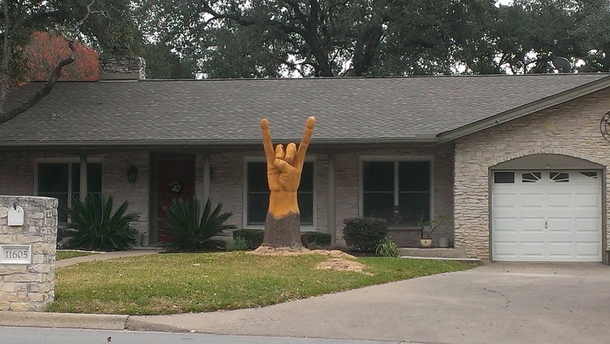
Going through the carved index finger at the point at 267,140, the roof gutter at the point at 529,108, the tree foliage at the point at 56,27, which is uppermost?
the tree foliage at the point at 56,27

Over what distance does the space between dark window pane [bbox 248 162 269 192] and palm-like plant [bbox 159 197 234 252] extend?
66.7 inches

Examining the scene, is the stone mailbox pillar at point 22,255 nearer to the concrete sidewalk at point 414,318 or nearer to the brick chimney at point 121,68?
the concrete sidewalk at point 414,318

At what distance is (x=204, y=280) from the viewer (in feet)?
36.9

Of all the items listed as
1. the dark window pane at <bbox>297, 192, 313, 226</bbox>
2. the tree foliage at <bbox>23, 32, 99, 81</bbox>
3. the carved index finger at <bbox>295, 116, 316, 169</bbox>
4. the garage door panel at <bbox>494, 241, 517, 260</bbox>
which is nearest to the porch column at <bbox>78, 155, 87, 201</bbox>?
the dark window pane at <bbox>297, 192, 313, 226</bbox>

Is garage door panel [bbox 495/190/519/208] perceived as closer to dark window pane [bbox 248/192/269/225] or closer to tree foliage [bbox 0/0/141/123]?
dark window pane [bbox 248/192/269/225]

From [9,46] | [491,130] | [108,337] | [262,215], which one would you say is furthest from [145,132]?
[108,337]

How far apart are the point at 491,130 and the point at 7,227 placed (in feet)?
34.9

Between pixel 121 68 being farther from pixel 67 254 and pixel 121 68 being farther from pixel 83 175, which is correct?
pixel 67 254

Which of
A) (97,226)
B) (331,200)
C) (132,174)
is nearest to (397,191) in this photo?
(331,200)

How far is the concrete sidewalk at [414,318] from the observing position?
898 centimetres

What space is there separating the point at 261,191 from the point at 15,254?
10.1 m

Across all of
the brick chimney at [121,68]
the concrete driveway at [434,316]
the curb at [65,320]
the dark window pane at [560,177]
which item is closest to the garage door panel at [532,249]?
the dark window pane at [560,177]

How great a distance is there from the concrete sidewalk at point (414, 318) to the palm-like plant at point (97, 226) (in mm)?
8128

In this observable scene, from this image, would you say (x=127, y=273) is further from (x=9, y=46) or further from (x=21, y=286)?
(x=9, y=46)
